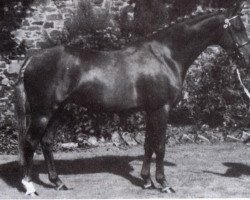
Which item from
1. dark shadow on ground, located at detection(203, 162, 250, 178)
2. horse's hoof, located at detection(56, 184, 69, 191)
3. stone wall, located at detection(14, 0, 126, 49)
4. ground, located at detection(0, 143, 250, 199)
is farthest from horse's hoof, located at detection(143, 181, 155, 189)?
stone wall, located at detection(14, 0, 126, 49)

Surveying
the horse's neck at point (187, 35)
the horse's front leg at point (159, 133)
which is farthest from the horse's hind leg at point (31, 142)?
the horse's neck at point (187, 35)

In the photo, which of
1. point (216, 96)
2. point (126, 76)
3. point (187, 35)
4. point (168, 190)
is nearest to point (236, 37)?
point (187, 35)

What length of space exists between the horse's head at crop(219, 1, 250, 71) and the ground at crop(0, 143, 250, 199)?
1.89 metres

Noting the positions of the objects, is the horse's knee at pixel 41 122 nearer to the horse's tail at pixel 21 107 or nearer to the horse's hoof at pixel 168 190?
the horse's tail at pixel 21 107

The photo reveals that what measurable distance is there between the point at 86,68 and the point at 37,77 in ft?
2.30

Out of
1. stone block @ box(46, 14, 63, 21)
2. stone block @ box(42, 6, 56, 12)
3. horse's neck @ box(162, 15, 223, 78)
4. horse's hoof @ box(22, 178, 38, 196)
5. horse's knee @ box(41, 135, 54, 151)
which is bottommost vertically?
horse's hoof @ box(22, 178, 38, 196)

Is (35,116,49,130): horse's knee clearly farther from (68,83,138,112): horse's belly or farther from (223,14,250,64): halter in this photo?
(223,14,250,64): halter

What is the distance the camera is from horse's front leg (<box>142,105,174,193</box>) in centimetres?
743

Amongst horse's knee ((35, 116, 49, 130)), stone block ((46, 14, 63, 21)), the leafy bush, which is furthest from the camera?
stone block ((46, 14, 63, 21))

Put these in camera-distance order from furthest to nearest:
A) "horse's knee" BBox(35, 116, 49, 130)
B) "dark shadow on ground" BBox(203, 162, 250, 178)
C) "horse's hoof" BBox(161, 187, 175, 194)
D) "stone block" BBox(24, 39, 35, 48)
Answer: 1. "stone block" BBox(24, 39, 35, 48)
2. "dark shadow on ground" BBox(203, 162, 250, 178)
3. "horse's hoof" BBox(161, 187, 175, 194)
4. "horse's knee" BBox(35, 116, 49, 130)

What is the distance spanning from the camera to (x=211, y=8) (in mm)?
14344

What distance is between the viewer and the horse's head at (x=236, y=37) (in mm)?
7520

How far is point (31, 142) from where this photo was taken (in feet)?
24.3

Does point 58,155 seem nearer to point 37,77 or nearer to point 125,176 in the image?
point 125,176
